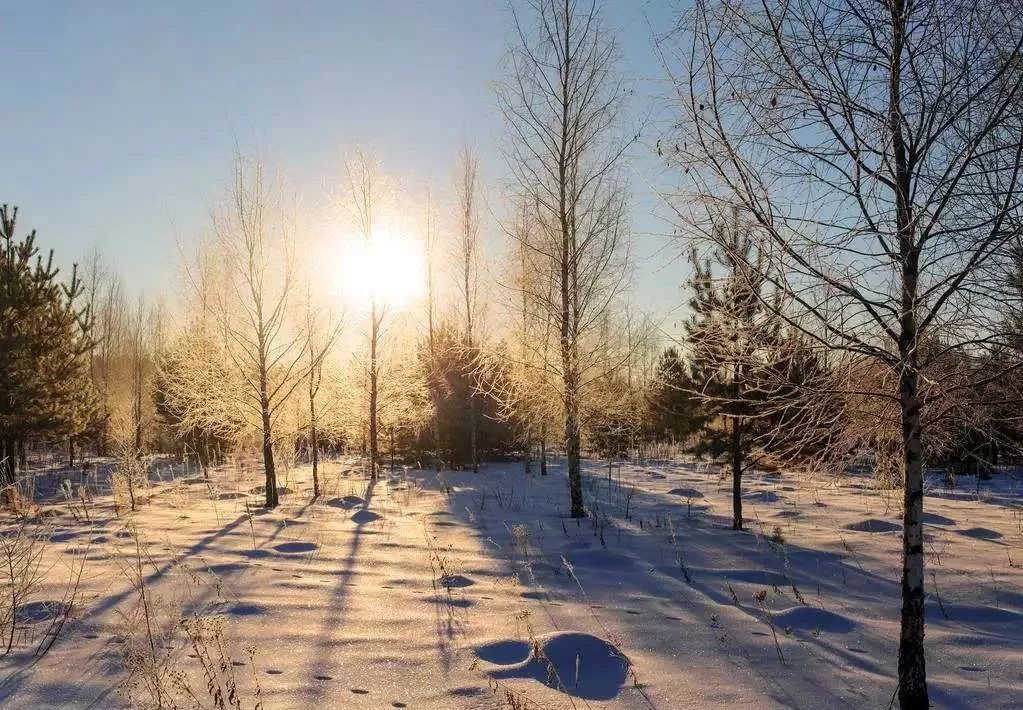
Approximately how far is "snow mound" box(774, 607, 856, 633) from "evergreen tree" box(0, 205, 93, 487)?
15336 mm

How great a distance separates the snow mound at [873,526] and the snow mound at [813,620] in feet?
17.4

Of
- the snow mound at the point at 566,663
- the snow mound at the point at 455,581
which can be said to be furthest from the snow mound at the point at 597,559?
the snow mound at the point at 566,663

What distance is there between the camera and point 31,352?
52.3 feet

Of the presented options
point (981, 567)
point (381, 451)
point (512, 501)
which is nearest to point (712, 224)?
point (981, 567)

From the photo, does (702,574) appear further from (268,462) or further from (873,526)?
(268,462)

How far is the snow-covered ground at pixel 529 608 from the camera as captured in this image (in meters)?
3.86

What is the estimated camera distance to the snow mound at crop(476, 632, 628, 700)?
13.0 ft

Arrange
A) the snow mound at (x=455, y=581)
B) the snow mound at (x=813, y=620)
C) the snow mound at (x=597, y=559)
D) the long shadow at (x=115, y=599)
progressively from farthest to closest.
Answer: the snow mound at (x=597, y=559) → the snow mound at (x=455, y=581) → the snow mound at (x=813, y=620) → the long shadow at (x=115, y=599)

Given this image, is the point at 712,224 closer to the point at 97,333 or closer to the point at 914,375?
the point at 914,375

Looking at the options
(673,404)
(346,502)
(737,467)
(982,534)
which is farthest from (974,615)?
(673,404)

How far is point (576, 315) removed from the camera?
10.9 metres

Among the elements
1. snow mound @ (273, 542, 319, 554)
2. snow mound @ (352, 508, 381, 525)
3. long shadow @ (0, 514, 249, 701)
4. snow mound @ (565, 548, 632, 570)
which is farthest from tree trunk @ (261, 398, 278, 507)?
snow mound @ (565, 548, 632, 570)

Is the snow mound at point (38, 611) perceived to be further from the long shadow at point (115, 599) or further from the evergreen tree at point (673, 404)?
the evergreen tree at point (673, 404)

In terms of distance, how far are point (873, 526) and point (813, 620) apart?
19.3 feet
